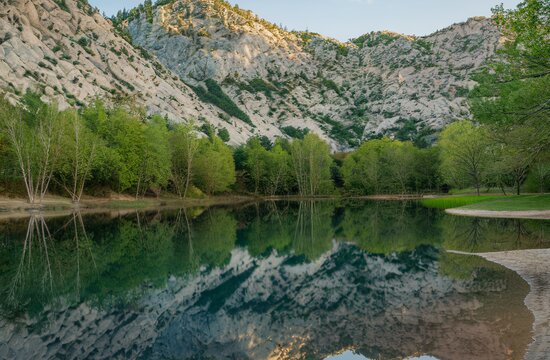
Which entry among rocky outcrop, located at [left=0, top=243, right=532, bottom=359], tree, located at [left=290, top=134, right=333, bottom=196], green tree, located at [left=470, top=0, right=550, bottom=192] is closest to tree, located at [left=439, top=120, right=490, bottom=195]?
green tree, located at [left=470, top=0, right=550, bottom=192]

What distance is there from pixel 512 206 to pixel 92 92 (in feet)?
380

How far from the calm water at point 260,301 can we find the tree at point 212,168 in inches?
2650

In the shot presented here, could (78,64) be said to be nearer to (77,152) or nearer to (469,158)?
(77,152)

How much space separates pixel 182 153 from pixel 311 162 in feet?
138

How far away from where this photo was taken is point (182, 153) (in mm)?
92500

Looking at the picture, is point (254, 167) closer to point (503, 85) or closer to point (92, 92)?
point (92, 92)

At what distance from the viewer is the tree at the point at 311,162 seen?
396 feet

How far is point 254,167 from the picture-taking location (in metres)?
120

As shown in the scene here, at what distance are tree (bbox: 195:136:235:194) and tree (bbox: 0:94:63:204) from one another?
121 feet

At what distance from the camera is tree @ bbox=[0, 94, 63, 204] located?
55.6m

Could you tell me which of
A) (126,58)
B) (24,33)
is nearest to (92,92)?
(24,33)

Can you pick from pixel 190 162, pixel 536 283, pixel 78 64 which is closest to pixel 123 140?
pixel 190 162

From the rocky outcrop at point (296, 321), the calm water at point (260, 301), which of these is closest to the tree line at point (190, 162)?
the calm water at point (260, 301)

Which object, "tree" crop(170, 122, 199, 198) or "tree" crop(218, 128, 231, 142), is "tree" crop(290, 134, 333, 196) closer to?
"tree" crop(218, 128, 231, 142)
